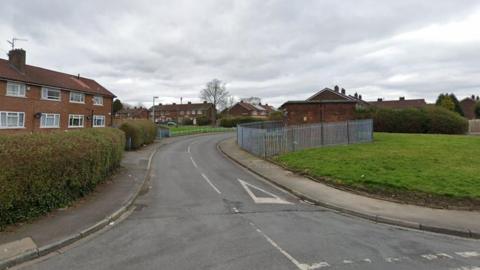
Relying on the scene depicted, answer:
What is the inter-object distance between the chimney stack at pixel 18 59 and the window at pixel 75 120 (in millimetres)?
6821

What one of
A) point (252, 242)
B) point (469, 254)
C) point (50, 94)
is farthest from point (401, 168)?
point (50, 94)

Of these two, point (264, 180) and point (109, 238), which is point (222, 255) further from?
point (264, 180)

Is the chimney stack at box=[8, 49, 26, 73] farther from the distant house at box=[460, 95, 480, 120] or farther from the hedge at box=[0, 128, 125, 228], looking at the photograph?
the distant house at box=[460, 95, 480, 120]

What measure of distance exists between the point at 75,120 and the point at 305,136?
27835 mm

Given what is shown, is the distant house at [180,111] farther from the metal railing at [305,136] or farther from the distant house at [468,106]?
the metal railing at [305,136]

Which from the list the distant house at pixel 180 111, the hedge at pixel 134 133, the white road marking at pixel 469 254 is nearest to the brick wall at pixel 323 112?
the hedge at pixel 134 133

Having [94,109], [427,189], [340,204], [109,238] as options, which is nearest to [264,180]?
[340,204]

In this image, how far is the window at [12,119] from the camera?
28222 millimetres

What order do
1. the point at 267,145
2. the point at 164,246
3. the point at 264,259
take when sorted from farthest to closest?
the point at 267,145, the point at 164,246, the point at 264,259

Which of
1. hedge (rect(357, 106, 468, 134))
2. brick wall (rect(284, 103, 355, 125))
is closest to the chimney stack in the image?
brick wall (rect(284, 103, 355, 125))

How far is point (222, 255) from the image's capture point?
5516 millimetres

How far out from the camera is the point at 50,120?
3356 centimetres

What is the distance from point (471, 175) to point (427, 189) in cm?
266

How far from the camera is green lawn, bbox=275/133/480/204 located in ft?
33.6
